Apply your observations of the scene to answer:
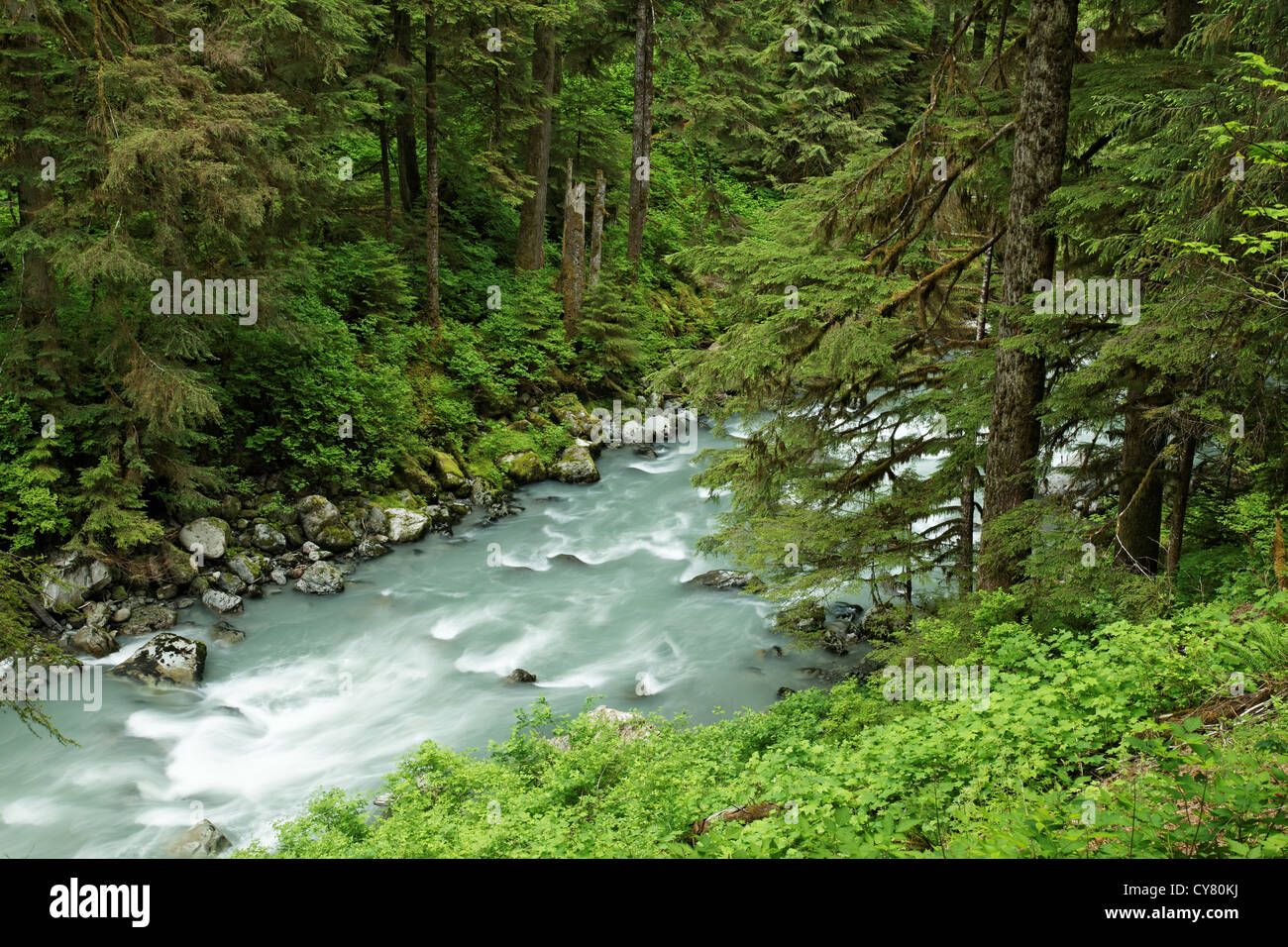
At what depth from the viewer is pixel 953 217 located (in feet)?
27.0

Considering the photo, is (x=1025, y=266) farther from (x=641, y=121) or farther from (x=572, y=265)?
(x=641, y=121)

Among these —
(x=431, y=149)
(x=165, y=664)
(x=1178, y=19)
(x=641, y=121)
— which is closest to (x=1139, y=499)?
(x=1178, y=19)

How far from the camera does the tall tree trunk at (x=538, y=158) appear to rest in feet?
61.9

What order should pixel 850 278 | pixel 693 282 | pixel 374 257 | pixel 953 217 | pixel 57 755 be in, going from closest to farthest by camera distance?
pixel 850 278
pixel 953 217
pixel 57 755
pixel 374 257
pixel 693 282

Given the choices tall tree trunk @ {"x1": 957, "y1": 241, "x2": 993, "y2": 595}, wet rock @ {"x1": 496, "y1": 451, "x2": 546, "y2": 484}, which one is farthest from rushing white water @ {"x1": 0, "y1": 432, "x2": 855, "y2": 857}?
tall tree trunk @ {"x1": 957, "y1": 241, "x2": 993, "y2": 595}

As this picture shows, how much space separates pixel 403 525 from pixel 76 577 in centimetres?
491

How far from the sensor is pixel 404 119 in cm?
1923

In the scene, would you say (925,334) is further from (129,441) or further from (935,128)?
(129,441)

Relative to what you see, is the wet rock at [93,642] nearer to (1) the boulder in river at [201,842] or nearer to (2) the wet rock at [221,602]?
(2) the wet rock at [221,602]

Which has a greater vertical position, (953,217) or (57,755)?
(953,217)

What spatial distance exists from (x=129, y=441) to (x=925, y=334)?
Result: 416 inches

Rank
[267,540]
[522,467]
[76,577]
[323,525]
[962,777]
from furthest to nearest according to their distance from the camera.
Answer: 1. [522,467]
2. [323,525]
3. [267,540]
4. [76,577]
5. [962,777]
